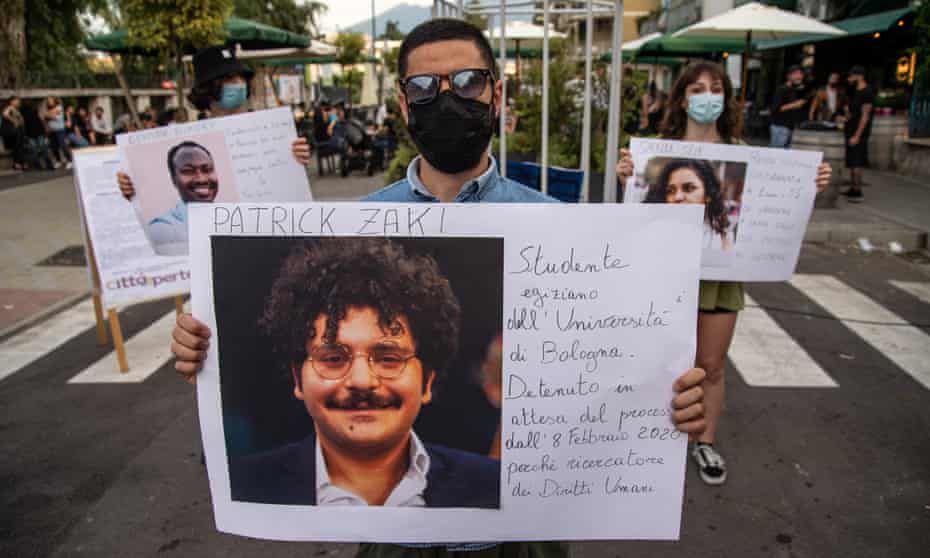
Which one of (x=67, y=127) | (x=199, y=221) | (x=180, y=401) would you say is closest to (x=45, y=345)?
(x=180, y=401)

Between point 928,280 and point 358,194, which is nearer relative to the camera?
point 928,280

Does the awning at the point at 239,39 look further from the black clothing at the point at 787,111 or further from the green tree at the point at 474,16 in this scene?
the black clothing at the point at 787,111

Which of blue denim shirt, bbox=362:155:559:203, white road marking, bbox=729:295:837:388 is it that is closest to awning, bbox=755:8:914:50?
white road marking, bbox=729:295:837:388

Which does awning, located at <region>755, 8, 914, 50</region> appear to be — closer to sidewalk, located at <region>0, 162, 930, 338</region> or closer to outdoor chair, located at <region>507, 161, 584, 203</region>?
sidewalk, located at <region>0, 162, 930, 338</region>

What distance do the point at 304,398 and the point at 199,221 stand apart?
0.45 metres

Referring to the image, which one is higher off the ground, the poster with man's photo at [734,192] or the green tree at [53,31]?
the green tree at [53,31]

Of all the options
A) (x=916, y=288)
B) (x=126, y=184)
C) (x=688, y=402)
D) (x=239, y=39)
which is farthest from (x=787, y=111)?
(x=688, y=402)

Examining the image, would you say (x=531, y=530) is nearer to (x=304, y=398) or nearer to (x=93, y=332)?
(x=304, y=398)

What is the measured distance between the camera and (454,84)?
71.9 inches

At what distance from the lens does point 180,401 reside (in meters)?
4.79

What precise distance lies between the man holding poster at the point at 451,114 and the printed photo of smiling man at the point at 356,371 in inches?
14.0

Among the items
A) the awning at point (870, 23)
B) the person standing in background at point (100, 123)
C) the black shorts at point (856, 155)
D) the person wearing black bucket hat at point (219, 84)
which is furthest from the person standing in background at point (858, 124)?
the person standing in background at point (100, 123)

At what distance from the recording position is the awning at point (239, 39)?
39.3 ft

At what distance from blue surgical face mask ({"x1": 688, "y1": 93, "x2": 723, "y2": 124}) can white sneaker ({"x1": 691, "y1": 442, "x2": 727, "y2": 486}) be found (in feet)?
5.54
